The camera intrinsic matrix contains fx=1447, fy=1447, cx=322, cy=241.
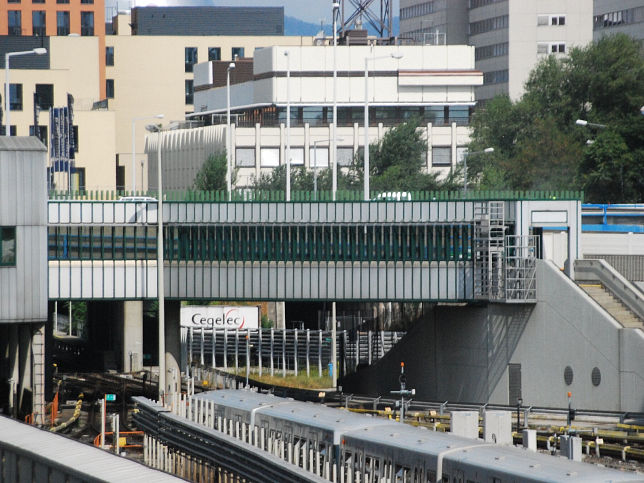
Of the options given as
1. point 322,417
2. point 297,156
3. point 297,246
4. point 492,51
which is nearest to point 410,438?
point 322,417

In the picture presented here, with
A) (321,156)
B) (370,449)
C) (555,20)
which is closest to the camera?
(370,449)

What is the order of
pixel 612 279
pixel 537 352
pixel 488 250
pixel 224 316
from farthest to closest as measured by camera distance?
pixel 224 316 < pixel 612 279 < pixel 488 250 < pixel 537 352

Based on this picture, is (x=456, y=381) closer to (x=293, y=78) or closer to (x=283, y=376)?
(x=283, y=376)

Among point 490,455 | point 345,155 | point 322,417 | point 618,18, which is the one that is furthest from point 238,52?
point 490,455

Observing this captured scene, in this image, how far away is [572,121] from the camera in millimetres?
145250

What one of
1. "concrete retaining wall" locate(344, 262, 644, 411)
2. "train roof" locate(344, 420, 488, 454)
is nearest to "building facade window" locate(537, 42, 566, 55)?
"concrete retaining wall" locate(344, 262, 644, 411)

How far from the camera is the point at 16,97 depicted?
404ft

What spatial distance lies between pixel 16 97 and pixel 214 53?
49.7 metres

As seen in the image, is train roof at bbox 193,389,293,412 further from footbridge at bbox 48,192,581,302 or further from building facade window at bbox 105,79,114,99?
building facade window at bbox 105,79,114,99

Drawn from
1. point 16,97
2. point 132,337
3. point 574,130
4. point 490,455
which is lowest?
point 132,337

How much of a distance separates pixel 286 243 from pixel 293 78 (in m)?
62.2

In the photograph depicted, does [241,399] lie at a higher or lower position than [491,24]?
lower

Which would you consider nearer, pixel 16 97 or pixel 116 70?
pixel 16 97

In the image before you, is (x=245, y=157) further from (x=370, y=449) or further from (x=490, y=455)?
(x=490, y=455)
